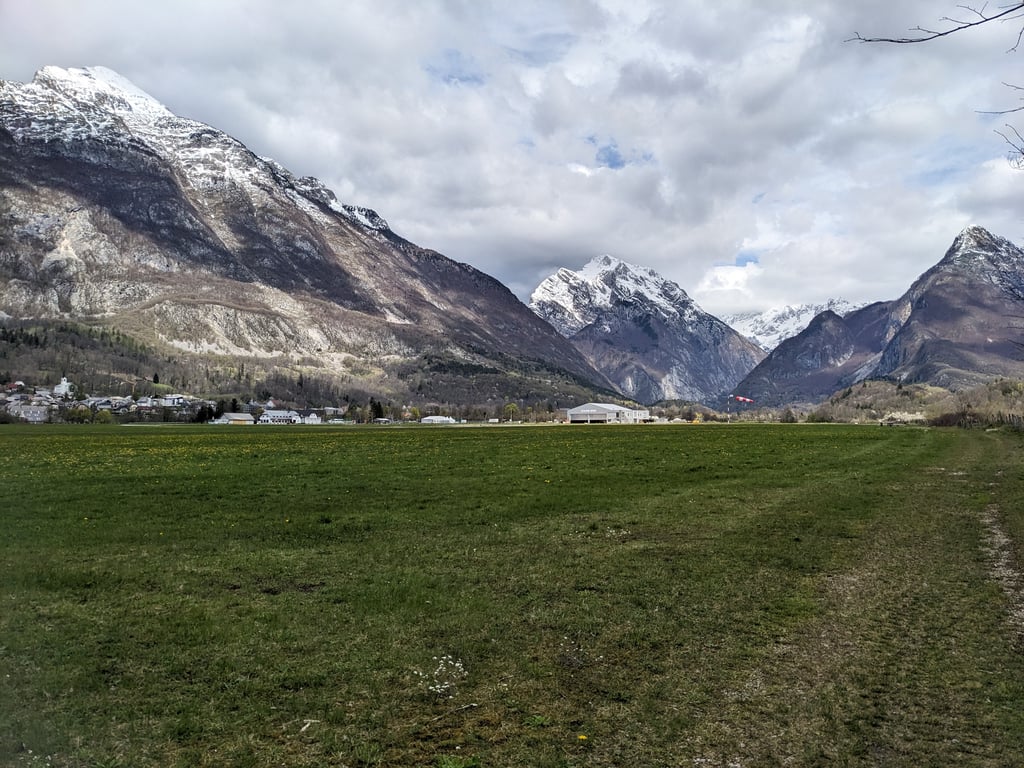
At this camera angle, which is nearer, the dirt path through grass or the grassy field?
the dirt path through grass

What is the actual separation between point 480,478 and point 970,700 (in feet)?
84.5

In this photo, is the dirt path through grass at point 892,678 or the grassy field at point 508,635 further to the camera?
the grassy field at point 508,635

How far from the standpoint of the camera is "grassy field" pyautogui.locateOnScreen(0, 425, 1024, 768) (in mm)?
7359

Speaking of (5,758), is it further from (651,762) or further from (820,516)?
(820,516)

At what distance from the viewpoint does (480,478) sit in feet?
108

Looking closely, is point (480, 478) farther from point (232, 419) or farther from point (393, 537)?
point (232, 419)

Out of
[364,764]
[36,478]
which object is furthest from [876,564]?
[36,478]

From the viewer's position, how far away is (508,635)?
426 inches

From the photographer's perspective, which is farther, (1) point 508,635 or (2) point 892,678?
(1) point 508,635

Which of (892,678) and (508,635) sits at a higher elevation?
(892,678)

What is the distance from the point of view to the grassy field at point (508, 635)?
7.36 meters

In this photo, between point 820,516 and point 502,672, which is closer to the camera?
point 502,672

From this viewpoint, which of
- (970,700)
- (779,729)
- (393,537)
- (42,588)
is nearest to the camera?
(779,729)

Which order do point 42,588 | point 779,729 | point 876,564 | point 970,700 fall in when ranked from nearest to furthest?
point 779,729 → point 970,700 → point 42,588 → point 876,564
